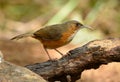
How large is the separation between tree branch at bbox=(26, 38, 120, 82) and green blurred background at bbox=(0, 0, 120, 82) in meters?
3.46

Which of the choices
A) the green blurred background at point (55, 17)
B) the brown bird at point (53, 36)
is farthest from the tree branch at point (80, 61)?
the green blurred background at point (55, 17)

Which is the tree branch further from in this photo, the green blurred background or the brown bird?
the green blurred background

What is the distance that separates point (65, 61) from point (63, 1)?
4.76m

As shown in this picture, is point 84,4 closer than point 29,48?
No

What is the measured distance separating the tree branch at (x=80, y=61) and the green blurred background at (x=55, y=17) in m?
3.46

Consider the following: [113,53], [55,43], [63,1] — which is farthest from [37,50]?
[113,53]

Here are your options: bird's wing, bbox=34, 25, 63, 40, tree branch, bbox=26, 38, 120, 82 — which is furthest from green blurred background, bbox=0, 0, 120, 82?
tree branch, bbox=26, 38, 120, 82

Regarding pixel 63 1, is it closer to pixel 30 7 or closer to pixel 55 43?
pixel 30 7

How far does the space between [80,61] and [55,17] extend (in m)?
4.53

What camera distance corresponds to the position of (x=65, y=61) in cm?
504

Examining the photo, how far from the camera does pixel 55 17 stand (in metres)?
9.45

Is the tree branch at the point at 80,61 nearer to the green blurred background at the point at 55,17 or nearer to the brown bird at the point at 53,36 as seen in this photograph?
the brown bird at the point at 53,36

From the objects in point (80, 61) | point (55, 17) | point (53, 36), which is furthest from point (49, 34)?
point (55, 17)

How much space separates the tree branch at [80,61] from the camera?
4.89 meters
